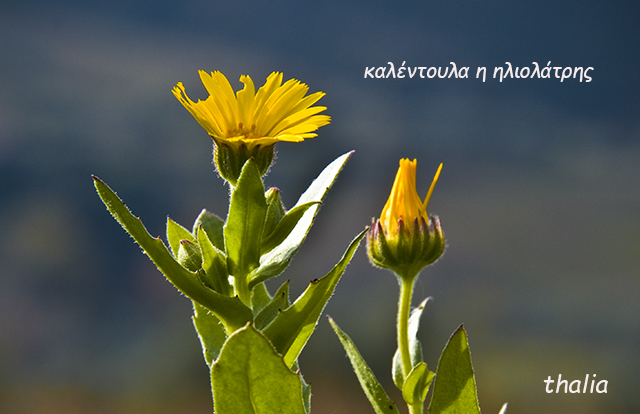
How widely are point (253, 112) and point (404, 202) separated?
0.26 m

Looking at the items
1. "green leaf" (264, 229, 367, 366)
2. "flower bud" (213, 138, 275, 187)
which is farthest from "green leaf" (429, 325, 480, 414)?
"flower bud" (213, 138, 275, 187)

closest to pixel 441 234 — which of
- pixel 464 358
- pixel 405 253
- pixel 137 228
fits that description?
pixel 405 253

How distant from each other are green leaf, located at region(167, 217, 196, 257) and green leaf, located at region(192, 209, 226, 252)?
3 centimetres

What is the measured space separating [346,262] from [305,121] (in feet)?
0.53

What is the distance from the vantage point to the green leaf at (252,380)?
0.53m

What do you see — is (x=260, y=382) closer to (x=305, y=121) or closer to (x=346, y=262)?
(x=346, y=262)

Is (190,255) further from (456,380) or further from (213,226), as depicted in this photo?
(456,380)

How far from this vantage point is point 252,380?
0.56 meters

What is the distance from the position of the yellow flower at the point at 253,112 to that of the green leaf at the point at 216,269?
0.11m

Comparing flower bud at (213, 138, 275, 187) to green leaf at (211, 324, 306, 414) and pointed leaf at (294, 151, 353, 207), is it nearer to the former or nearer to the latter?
pointed leaf at (294, 151, 353, 207)

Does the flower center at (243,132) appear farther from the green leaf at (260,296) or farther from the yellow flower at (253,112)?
the green leaf at (260,296)

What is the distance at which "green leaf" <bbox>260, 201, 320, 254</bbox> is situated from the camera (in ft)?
2.13

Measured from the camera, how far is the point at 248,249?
632mm

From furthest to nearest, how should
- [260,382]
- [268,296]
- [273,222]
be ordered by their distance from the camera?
[268,296] < [273,222] < [260,382]
